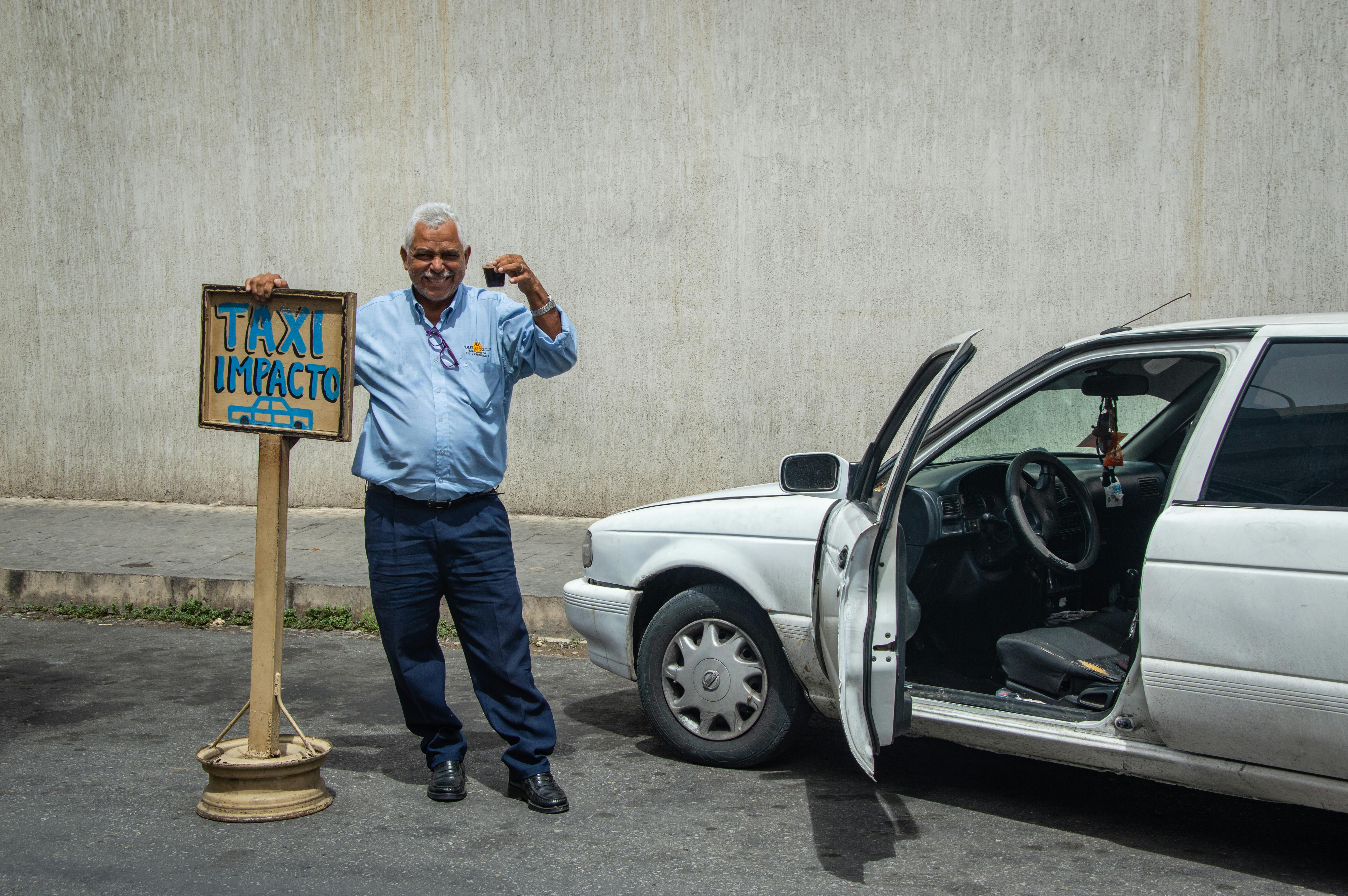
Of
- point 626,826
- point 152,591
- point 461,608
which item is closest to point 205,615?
point 152,591

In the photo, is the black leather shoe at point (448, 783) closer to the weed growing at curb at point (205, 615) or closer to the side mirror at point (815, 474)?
the side mirror at point (815, 474)

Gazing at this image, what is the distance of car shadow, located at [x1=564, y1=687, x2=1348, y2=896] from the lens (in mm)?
3463

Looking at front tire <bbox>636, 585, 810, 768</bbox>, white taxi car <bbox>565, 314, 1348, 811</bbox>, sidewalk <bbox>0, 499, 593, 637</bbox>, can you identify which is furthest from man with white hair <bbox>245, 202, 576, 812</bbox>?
sidewalk <bbox>0, 499, 593, 637</bbox>

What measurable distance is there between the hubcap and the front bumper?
25 centimetres

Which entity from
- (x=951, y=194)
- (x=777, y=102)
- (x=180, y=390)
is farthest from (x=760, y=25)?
(x=180, y=390)

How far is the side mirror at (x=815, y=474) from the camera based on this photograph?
3.99 meters

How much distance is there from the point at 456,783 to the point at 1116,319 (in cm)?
574

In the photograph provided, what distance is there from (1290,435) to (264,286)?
3005 millimetres

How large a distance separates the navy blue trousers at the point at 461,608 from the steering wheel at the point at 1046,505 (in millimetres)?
1677

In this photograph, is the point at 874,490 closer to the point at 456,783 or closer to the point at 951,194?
the point at 456,783

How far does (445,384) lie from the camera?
388cm

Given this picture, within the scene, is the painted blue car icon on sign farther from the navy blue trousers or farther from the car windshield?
the car windshield

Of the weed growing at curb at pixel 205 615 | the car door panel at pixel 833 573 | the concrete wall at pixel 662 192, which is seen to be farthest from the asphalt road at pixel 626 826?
the concrete wall at pixel 662 192

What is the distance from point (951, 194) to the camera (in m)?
8.21
